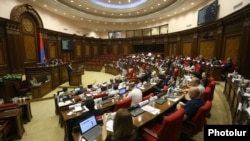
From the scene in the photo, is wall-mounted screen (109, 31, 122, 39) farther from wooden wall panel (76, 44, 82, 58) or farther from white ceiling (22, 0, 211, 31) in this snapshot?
wooden wall panel (76, 44, 82, 58)

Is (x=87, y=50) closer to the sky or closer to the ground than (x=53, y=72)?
closer to the sky

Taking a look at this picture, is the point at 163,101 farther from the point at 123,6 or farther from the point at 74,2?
the point at 123,6

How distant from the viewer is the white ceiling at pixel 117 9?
1079 cm

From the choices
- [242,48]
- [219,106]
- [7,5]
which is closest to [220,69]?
[242,48]

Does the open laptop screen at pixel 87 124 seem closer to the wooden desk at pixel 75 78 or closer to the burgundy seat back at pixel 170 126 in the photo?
the burgundy seat back at pixel 170 126

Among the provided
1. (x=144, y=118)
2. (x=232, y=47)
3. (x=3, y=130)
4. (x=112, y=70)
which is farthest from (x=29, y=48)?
(x=232, y=47)

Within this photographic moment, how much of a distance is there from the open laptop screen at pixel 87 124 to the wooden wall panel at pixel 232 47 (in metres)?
7.86

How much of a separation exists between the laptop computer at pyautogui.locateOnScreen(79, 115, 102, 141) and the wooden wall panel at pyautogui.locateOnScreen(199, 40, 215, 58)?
30.7 feet

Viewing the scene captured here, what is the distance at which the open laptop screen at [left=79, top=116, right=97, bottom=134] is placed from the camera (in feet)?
6.95

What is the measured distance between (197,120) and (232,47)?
270 inches

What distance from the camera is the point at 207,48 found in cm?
940

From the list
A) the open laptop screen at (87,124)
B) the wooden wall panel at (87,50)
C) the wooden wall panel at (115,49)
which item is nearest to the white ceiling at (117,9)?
the wooden wall panel at (87,50)

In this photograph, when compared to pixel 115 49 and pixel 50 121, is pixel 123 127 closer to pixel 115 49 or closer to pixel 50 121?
pixel 50 121

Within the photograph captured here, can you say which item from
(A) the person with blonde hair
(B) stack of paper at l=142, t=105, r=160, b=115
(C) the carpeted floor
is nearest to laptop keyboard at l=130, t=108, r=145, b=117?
(B) stack of paper at l=142, t=105, r=160, b=115
